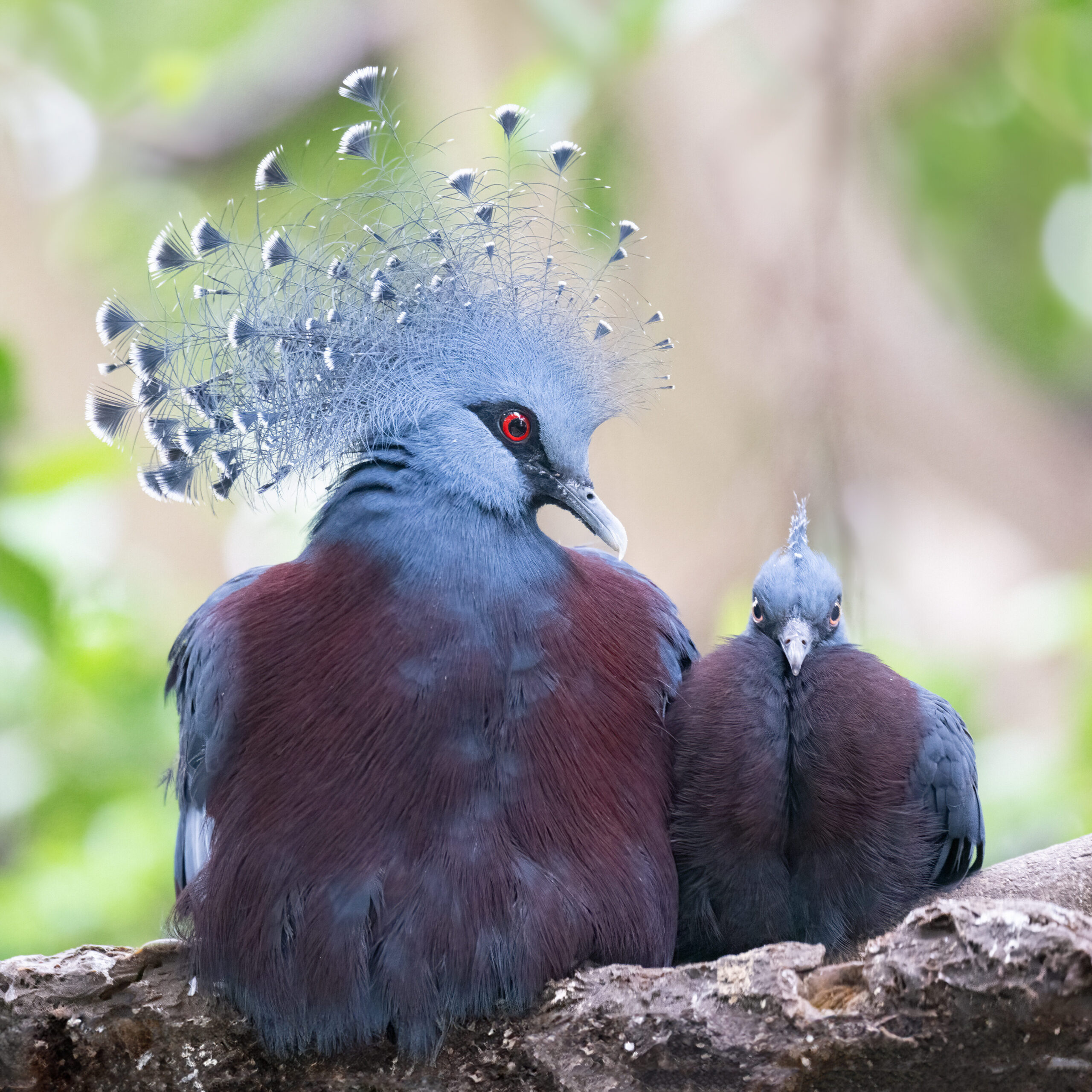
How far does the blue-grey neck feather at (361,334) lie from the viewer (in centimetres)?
222

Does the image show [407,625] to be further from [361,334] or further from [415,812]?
[361,334]

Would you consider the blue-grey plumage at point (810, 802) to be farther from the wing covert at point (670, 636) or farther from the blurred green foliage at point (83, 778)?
the blurred green foliage at point (83, 778)

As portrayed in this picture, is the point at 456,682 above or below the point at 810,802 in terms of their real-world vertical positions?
above

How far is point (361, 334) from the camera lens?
89.0 inches

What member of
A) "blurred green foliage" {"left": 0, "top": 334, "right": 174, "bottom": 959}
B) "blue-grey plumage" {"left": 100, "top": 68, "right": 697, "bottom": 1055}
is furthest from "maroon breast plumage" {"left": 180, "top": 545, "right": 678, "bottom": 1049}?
"blurred green foliage" {"left": 0, "top": 334, "right": 174, "bottom": 959}

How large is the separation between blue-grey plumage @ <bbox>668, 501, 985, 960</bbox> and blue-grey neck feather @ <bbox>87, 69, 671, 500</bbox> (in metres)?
0.56

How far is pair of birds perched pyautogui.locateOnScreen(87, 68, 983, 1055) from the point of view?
192 cm

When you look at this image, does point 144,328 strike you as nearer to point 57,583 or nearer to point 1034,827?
point 57,583

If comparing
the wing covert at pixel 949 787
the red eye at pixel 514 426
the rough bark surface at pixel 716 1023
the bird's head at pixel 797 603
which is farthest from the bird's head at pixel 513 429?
the rough bark surface at pixel 716 1023

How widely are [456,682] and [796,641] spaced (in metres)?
0.68

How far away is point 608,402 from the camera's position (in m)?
2.36

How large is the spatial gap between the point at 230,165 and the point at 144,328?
3.69 m

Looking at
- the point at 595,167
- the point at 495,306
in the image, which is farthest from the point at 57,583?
the point at 595,167

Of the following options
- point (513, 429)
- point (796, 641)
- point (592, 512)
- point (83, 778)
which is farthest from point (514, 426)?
point (83, 778)
